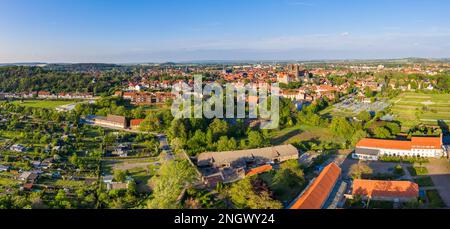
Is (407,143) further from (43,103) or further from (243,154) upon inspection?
(43,103)

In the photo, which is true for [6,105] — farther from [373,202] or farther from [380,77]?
[380,77]

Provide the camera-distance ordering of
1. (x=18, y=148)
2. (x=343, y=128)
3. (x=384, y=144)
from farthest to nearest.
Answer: (x=343, y=128), (x=18, y=148), (x=384, y=144)

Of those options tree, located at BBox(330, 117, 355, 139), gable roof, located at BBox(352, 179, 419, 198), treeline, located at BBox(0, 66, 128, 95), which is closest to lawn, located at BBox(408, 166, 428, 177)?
gable roof, located at BBox(352, 179, 419, 198)

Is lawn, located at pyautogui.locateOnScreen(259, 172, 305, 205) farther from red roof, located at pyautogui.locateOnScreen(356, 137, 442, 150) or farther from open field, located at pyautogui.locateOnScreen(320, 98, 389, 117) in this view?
open field, located at pyautogui.locateOnScreen(320, 98, 389, 117)

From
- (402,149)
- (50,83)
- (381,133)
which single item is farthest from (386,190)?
(50,83)
